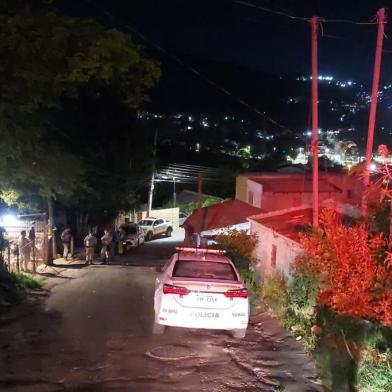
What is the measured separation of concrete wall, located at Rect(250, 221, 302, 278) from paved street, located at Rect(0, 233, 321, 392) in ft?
6.16

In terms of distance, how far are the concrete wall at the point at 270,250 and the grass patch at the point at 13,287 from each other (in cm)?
649

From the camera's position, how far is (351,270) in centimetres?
917

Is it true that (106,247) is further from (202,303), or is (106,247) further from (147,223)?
(147,223)

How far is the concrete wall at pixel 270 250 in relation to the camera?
1405 centimetres

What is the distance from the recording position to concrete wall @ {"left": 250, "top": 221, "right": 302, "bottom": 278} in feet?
46.1

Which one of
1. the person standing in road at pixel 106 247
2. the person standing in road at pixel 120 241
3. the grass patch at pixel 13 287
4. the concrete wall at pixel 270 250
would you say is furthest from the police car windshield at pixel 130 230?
the grass patch at pixel 13 287

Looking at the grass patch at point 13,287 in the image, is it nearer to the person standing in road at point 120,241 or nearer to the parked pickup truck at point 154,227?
the person standing in road at point 120,241

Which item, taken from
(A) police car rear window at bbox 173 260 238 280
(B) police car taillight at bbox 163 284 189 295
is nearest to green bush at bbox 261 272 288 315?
(A) police car rear window at bbox 173 260 238 280

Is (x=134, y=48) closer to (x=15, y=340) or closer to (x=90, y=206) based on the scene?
(x=15, y=340)

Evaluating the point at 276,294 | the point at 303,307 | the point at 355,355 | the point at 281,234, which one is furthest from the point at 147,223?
the point at 355,355

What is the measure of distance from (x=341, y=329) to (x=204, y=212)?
28059 mm

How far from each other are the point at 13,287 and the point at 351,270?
9398mm

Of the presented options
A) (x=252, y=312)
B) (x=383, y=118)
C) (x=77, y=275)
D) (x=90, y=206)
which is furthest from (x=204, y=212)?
(x=383, y=118)

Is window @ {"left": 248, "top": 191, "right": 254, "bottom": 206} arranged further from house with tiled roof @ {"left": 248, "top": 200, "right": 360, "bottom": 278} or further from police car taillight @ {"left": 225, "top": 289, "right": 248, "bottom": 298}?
police car taillight @ {"left": 225, "top": 289, "right": 248, "bottom": 298}
